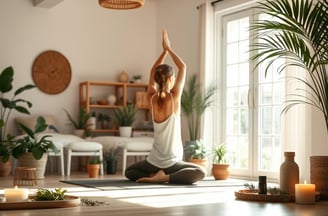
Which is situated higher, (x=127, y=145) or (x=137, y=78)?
(x=137, y=78)

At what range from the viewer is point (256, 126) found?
7352mm

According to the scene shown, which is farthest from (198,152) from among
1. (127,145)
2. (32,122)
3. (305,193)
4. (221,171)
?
(305,193)

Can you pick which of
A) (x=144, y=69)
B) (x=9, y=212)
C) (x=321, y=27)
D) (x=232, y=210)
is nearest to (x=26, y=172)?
(x=9, y=212)

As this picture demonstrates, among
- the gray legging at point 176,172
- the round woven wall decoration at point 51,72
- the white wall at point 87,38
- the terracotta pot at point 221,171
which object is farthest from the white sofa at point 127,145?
the gray legging at point 176,172

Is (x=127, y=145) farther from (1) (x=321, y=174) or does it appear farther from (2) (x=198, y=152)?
(1) (x=321, y=174)

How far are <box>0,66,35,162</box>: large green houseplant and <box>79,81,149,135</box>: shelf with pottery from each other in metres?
0.93

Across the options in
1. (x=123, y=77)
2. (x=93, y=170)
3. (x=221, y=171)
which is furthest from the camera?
(x=123, y=77)

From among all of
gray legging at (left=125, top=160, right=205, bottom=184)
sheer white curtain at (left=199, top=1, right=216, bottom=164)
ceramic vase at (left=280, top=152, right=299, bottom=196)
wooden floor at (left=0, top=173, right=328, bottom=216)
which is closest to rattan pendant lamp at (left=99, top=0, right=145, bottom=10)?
gray legging at (left=125, top=160, right=205, bottom=184)

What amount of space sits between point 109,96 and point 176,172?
3.26m

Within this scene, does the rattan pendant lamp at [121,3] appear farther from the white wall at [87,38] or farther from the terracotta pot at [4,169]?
the terracotta pot at [4,169]

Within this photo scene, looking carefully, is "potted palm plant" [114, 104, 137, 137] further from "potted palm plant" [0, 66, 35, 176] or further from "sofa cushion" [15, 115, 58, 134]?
"potted palm plant" [0, 66, 35, 176]

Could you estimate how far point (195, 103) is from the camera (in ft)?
26.6

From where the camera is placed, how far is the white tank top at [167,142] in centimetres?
610

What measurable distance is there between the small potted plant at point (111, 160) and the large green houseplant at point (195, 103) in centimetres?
114
